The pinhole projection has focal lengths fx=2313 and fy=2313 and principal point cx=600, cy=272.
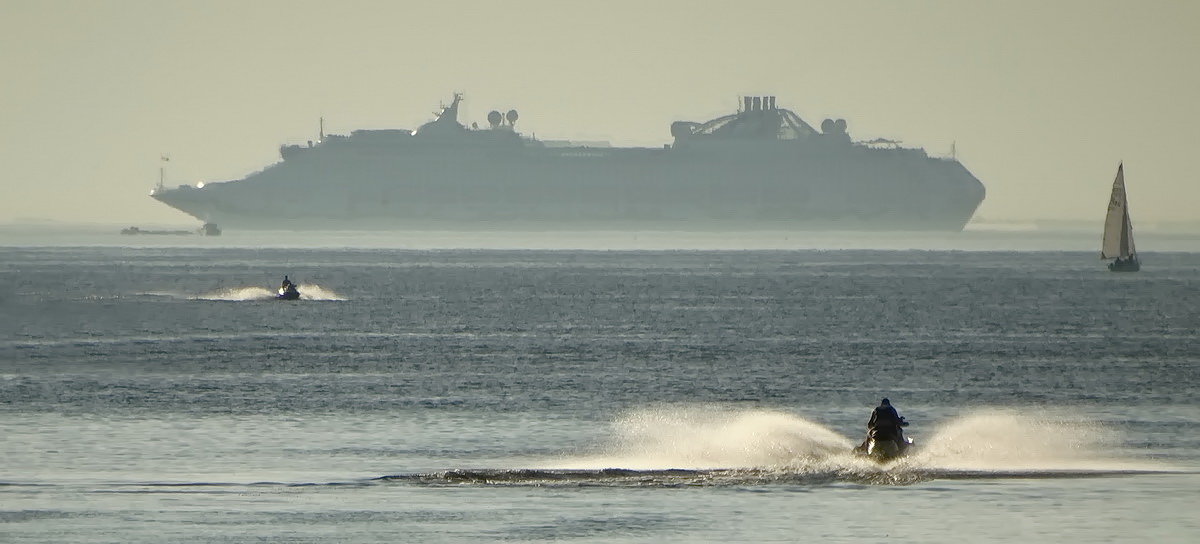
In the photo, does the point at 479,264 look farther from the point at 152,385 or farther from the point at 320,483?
the point at 320,483

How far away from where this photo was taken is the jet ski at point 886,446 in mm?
31422

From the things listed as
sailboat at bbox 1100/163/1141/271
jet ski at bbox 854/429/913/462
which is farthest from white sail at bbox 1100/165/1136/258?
jet ski at bbox 854/429/913/462

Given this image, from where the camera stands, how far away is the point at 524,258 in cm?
19862

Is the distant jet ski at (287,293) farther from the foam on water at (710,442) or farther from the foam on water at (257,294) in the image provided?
the foam on water at (710,442)

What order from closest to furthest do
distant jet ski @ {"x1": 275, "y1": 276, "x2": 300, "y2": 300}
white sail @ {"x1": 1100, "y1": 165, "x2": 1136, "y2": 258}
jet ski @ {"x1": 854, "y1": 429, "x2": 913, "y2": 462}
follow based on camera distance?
jet ski @ {"x1": 854, "y1": 429, "x2": 913, "y2": 462} → distant jet ski @ {"x1": 275, "y1": 276, "x2": 300, "y2": 300} → white sail @ {"x1": 1100, "y1": 165, "x2": 1136, "y2": 258}

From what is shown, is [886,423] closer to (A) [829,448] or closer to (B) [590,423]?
(A) [829,448]

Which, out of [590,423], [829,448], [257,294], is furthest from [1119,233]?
[829,448]

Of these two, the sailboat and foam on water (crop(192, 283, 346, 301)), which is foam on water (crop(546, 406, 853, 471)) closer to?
foam on water (crop(192, 283, 346, 301))

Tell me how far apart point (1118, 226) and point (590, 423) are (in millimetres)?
94204

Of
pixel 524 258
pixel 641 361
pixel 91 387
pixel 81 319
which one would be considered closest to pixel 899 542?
pixel 91 387

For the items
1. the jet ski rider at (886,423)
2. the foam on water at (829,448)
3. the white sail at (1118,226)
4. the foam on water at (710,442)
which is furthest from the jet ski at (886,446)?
the white sail at (1118,226)

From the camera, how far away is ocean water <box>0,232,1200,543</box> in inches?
1095

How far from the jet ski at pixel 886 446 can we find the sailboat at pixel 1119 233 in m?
88.9

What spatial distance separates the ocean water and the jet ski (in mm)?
180
